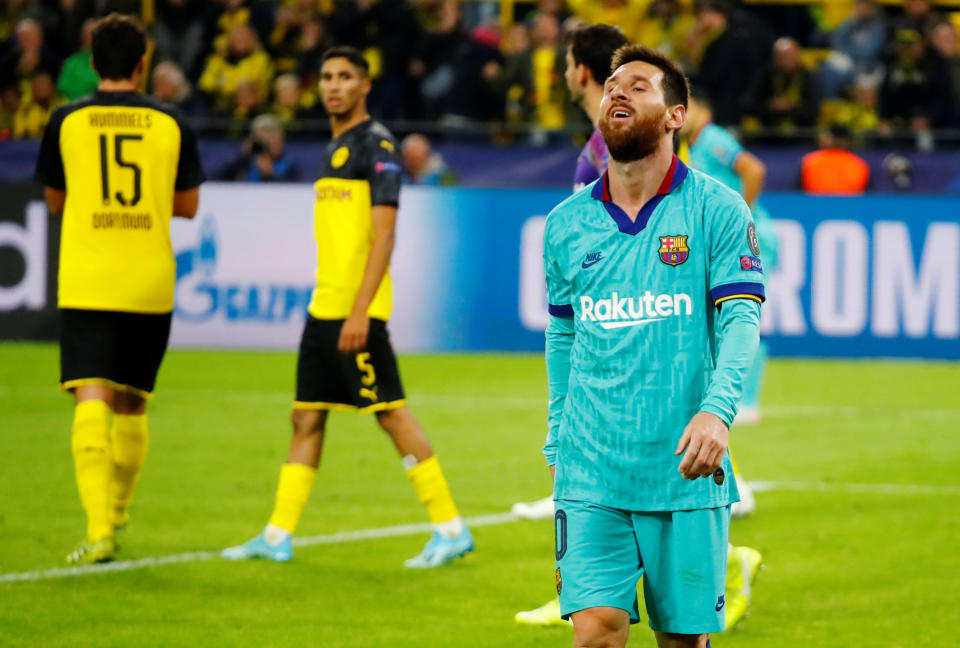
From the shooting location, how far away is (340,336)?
6918mm

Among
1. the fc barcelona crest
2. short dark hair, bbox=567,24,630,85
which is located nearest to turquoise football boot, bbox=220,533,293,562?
short dark hair, bbox=567,24,630,85

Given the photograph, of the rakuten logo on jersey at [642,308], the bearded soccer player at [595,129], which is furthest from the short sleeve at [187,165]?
the rakuten logo on jersey at [642,308]

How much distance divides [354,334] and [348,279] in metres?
0.34

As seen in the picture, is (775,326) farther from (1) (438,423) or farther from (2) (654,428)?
(2) (654,428)

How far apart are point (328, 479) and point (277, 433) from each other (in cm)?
175

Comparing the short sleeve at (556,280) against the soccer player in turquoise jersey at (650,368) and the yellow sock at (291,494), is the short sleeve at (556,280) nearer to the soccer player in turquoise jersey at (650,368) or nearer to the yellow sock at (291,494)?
the soccer player in turquoise jersey at (650,368)

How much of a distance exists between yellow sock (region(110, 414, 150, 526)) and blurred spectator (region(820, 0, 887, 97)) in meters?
12.4

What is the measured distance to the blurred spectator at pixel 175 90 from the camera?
1739cm

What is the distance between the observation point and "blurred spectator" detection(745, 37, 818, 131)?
17.0 m

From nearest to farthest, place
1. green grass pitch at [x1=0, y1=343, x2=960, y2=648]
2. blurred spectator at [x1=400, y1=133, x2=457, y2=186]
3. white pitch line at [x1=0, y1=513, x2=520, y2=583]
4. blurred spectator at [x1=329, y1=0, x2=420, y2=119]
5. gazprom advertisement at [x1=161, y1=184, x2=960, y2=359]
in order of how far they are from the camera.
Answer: green grass pitch at [x1=0, y1=343, x2=960, y2=648] < white pitch line at [x1=0, y1=513, x2=520, y2=583] < gazprom advertisement at [x1=161, y1=184, x2=960, y2=359] < blurred spectator at [x1=400, y1=133, x2=457, y2=186] < blurred spectator at [x1=329, y1=0, x2=420, y2=119]

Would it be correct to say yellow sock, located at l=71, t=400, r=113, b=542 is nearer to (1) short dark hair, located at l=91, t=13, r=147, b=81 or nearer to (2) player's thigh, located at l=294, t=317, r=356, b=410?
(2) player's thigh, located at l=294, t=317, r=356, b=410

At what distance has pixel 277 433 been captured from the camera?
10898 millimetres

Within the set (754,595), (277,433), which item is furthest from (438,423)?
(754,595)

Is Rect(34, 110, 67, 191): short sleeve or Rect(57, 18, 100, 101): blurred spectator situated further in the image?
Rect(57, 18, 100, 101): blurred spectator
